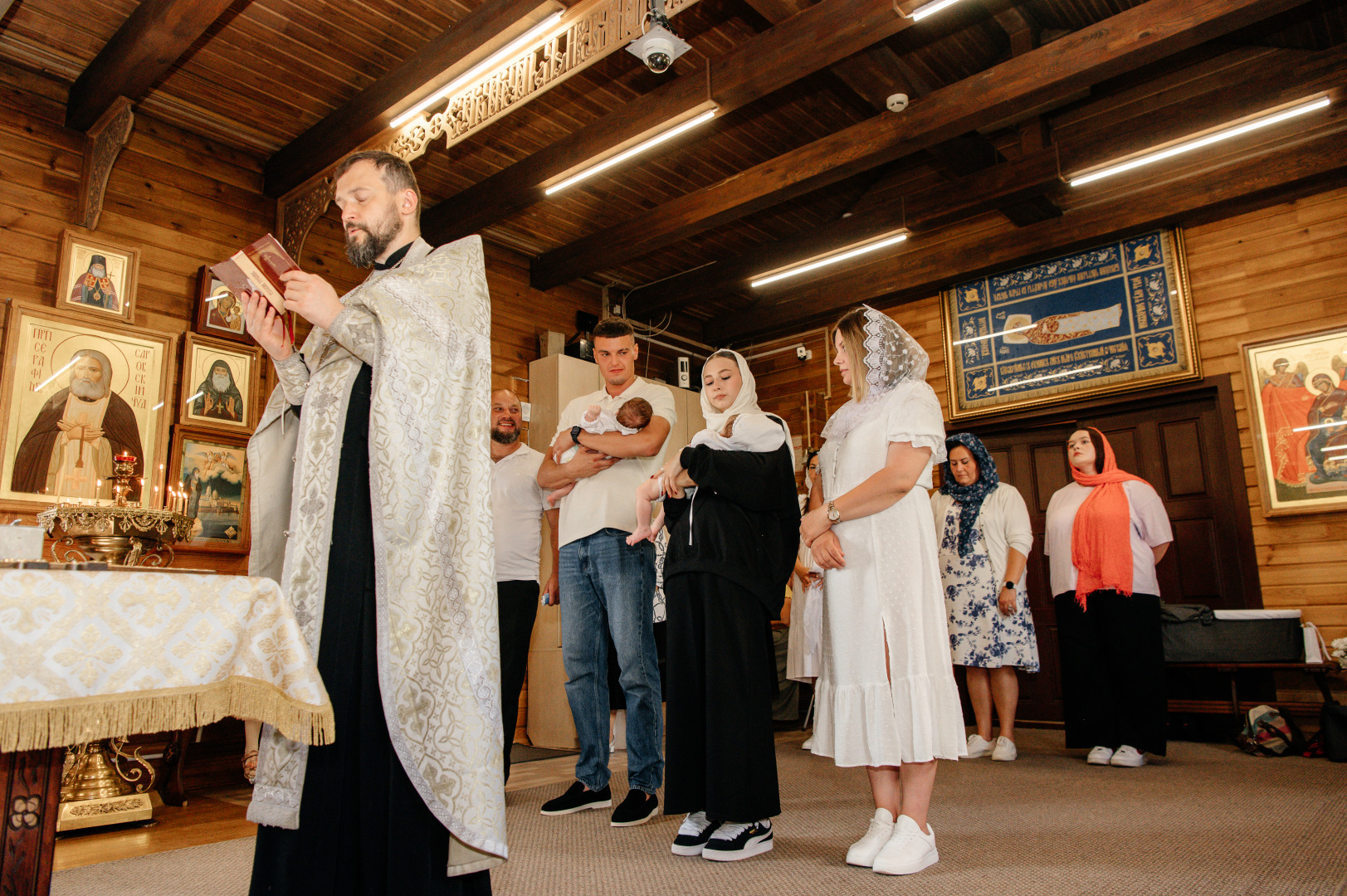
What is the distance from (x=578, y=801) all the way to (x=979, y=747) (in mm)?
2322

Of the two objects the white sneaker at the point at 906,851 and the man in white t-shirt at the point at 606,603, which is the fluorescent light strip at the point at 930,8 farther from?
the white sneaker at the point at 906,851

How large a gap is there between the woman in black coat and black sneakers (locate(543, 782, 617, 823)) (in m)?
0.70

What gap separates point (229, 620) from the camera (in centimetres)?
122

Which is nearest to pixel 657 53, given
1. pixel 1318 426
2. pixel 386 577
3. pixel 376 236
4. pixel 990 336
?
pixel 376 236

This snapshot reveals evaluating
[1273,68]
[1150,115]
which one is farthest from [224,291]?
[1273,68]

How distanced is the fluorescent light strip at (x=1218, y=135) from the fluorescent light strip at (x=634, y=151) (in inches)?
96.8

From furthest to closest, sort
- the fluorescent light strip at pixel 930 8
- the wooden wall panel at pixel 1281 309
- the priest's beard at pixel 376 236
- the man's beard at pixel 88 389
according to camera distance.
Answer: the wooden wall panel at pixel 1281 309 < the man's beard at pixel 88 389 < the fluorescent light strip at pixel 930 8 < the priest's beard at pixel 376 236

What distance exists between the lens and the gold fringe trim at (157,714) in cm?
103

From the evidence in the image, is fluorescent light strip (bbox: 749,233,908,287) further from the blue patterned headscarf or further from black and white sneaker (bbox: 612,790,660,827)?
black and white sneaker (bbox: 612,790,660,827)

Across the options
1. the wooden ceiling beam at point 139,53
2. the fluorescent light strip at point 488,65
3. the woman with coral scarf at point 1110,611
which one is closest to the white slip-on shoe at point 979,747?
the woman with coral scarf at point 1110,611

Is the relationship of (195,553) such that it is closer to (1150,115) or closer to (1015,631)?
(1015,631)

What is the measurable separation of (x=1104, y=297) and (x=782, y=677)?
356 cm

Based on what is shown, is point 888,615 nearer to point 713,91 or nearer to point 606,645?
point 606,645

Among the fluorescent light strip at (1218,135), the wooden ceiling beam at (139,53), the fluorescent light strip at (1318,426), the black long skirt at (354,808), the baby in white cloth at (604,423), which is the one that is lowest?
the black long skirt at (354,808)
